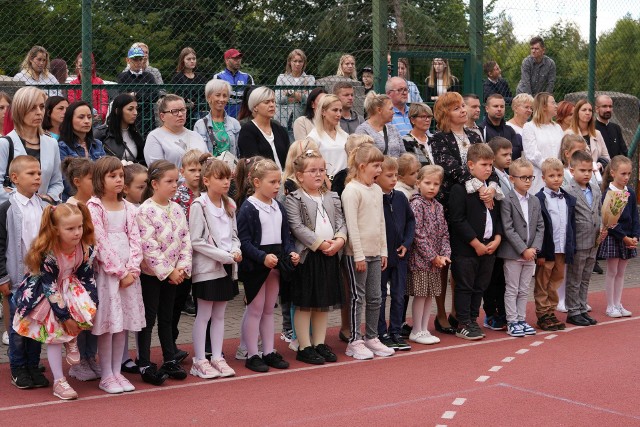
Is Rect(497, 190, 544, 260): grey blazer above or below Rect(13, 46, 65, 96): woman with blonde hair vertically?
below

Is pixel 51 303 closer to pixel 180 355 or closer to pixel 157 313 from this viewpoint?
pixel 157 313

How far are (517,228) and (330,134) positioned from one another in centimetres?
189

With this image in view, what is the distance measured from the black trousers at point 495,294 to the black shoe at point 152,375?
11.5 ft

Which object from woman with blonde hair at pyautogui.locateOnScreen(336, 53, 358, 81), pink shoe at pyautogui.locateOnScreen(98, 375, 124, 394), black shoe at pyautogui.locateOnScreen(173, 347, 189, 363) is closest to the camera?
pink shoe at pyautogui.locateOnScreen(98, 375, 124, 394)

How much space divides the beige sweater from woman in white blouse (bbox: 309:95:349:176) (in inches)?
33.2

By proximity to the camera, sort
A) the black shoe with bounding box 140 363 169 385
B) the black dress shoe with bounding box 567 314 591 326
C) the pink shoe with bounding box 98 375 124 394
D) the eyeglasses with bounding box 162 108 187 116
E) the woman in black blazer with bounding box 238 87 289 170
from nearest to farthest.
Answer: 1. the pink shoe with bounding box 98 375 124 394
2. the black shoe with bounding box 140 363 169 385
3. the eyeglasses with bounding box 162 108 187 116
4. the woman in black blazer with bounding box 238 87 289 170
5. the black dress shoe with bounding box 567 314 591 326

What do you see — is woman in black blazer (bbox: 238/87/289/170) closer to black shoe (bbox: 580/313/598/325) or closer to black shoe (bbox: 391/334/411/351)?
black shoe (bbox: 391/334/411/351)

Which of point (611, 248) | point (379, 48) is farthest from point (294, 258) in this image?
point (379, 48)

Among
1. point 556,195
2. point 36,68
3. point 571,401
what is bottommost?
point 571,401

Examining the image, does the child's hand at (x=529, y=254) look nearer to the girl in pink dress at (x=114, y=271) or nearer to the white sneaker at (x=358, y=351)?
the white sneaker at (x=358, y=351)

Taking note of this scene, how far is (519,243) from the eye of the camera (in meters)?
9.59

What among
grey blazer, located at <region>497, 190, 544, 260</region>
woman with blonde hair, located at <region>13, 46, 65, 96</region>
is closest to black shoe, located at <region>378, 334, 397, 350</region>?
grey blazer, located at <region>497, 190, 544, 260</region>

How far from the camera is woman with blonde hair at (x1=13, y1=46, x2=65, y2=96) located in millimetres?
10172

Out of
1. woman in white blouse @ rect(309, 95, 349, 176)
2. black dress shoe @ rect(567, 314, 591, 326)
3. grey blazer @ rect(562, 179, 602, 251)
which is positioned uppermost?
woman in white blouse @ rect(309, 95, 349, 176)
